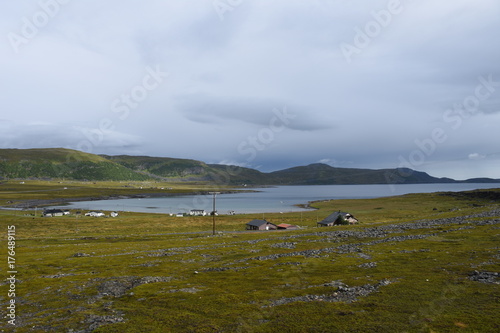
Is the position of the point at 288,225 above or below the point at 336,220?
below

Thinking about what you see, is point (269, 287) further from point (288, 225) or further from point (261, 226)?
point (288, 225)

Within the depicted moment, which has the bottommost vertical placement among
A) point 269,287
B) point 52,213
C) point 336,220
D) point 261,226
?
point 52,213

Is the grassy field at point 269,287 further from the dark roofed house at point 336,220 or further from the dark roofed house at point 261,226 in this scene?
the dark roofed house at point 336,220

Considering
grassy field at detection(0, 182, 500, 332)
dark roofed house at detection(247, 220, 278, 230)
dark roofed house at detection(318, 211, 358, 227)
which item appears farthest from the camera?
dark roofed house at detection(318, 211, 358, 227)

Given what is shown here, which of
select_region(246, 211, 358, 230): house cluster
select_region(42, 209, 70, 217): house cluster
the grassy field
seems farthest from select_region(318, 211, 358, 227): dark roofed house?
select_region(42, 209, 70, 217): house cluster

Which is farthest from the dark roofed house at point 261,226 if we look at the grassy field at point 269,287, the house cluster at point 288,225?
the grassy field at point 269,287

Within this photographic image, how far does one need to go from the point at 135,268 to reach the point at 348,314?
107ft

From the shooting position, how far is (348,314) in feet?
73.8

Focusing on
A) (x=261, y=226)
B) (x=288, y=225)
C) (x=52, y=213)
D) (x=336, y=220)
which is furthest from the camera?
(x=52, y=213)

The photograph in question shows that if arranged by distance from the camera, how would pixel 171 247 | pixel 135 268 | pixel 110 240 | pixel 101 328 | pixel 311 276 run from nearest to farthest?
pixel 101 328 < pixel 311 276 < pixel 135 268 < pixel 171 247 < pixel 110 240

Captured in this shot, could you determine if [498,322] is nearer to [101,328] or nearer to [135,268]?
[101,328]

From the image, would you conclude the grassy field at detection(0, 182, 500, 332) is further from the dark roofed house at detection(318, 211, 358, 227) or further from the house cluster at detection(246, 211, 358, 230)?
the dark roofed house at detection(318, 211, 358, 227)

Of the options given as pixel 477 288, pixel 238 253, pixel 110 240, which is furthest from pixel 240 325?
pixel 110 240

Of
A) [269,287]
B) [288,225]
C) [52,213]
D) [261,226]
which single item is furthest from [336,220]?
[52,213]
